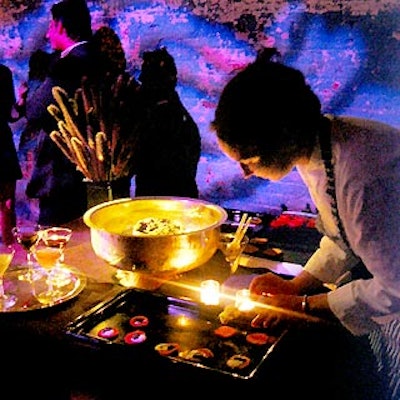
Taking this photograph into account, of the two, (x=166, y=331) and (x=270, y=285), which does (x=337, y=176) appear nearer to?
(x=270, y=285)

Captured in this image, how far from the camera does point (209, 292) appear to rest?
69.9 inches

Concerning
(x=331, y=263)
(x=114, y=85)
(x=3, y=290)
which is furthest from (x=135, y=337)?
(x=114, y=85)

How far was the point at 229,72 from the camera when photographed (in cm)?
419

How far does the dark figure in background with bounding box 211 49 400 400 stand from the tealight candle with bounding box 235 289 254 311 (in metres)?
0.03

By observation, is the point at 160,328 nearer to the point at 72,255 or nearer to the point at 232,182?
the point at 72,255

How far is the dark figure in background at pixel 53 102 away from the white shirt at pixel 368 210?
2.30 meters

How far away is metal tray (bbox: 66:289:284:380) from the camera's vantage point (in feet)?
4.68

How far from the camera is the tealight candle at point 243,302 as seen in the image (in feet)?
5.46

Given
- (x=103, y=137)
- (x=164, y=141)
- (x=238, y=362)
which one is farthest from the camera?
(x=164, y=141)

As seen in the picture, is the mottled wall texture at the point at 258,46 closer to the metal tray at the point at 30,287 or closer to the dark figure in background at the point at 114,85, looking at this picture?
the dark figure in background at the point at 114,85

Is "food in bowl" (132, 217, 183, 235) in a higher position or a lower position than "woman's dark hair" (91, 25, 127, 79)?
lower

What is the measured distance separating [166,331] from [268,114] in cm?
65

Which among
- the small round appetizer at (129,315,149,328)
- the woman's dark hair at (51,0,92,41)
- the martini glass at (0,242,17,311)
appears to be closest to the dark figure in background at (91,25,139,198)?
the woman's dark hair at (51,0,92,41)

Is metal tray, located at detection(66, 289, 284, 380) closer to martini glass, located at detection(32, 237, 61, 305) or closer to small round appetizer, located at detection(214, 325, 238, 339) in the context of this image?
small round appetizer, located at detection(214, 325, 238, 339)
